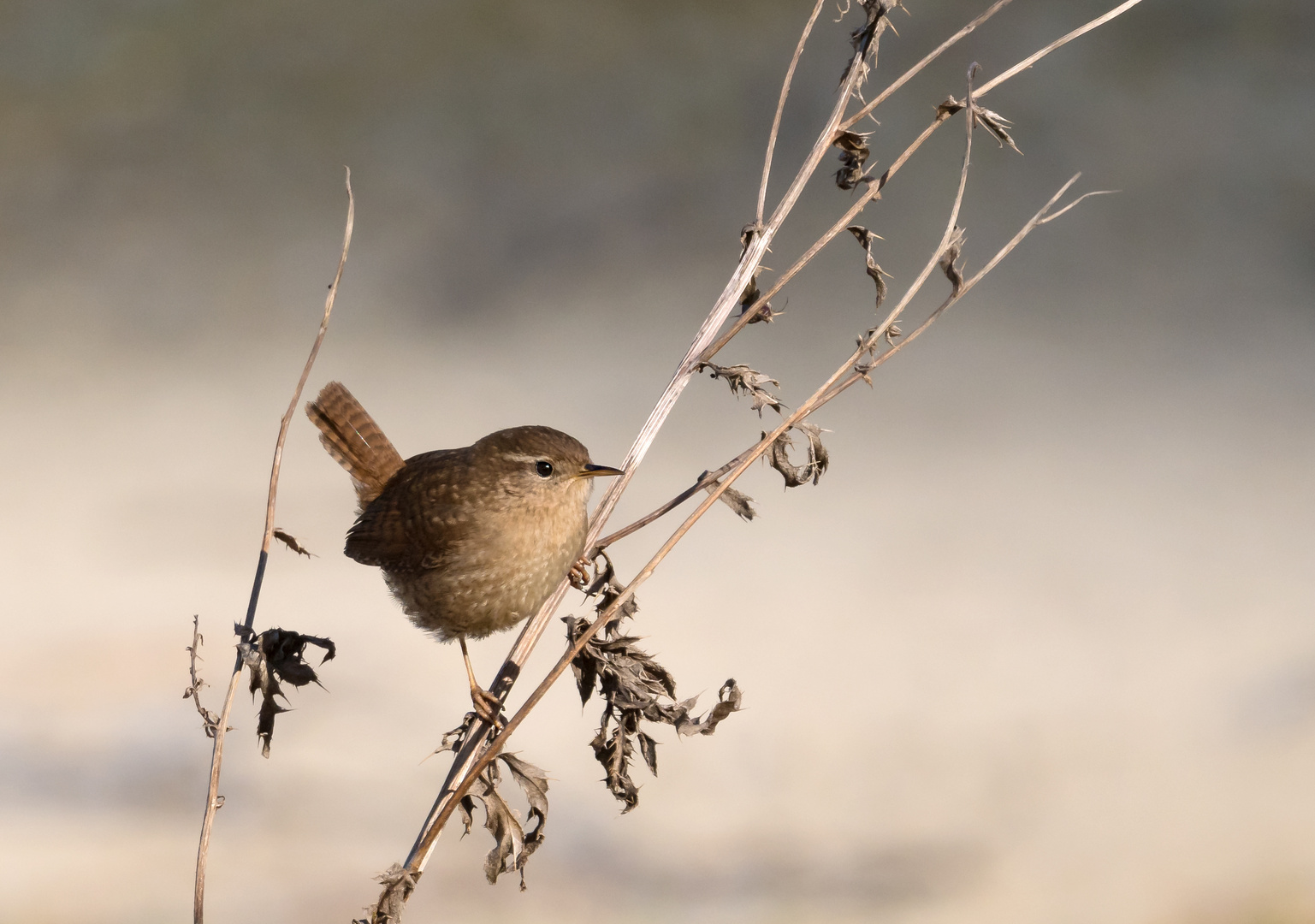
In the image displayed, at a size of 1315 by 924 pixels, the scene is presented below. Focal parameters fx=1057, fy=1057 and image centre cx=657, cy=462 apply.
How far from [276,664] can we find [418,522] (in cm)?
73

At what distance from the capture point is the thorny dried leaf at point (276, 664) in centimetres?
166

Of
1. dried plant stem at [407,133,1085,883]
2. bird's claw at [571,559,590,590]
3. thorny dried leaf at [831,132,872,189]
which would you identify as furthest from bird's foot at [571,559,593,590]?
thorny dried leaf at [831,132,872,189]

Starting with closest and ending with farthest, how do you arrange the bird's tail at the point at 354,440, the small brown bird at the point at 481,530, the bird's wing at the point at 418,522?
1. the small brown bird at the point at 481,530
2. the bird's wing at the point at 418,522
3. the bird's tail at the point at 354,440

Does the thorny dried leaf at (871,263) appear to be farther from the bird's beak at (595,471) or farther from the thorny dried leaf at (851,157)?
the bird's beak at (595,471)

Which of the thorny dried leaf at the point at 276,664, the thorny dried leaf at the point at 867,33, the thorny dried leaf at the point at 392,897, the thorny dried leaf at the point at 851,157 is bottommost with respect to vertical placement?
the thorny dried leaf at the point at 392,897

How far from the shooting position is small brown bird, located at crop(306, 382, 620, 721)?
2.14 metres

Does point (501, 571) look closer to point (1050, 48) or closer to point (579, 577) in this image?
point (579, 577)

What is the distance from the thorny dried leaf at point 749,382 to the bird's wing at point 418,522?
0.81m

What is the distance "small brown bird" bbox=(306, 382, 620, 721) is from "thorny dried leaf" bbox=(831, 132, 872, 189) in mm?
683

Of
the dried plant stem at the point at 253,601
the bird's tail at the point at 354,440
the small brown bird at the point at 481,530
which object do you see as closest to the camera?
the dried plant stem at the point at 253,601

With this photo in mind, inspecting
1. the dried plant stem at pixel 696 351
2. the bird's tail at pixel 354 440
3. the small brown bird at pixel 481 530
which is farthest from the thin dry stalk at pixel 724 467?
the bird's tail at pixel 354 440

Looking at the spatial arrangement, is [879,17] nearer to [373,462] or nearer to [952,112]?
[952,112]

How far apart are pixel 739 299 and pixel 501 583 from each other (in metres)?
0.78

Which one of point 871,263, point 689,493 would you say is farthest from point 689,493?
point 871,263
